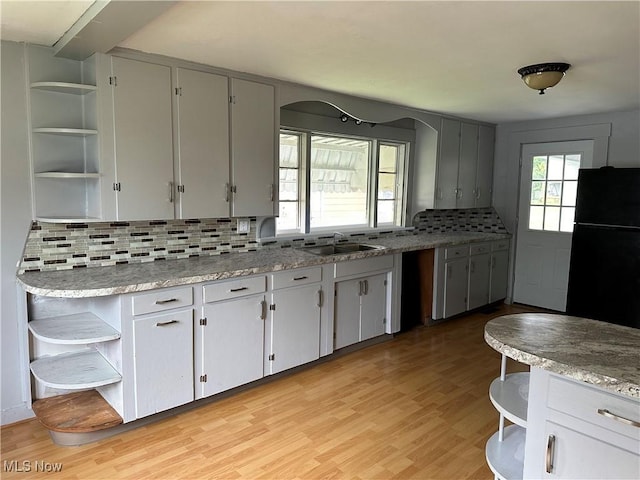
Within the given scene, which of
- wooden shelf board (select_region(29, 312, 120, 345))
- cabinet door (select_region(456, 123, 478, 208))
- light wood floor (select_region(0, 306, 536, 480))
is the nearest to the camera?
light wood floor (select_region(0, 306, 536, 480))

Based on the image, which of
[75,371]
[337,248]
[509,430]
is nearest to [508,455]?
[509,430]

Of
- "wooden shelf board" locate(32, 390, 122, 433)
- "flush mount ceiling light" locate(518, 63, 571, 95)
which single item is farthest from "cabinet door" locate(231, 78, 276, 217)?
"flush mount ceiling light" locate(518, 63, 571, 95)

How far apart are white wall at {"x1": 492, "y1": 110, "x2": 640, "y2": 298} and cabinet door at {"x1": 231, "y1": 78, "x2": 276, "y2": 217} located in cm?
338

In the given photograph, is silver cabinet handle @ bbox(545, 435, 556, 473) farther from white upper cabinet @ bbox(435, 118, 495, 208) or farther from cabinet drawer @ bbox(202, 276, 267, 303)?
white upper cabinet @ bbox(435, 118, 495, 208)

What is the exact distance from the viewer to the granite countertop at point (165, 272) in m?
2.33

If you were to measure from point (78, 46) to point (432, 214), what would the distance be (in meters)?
4.12

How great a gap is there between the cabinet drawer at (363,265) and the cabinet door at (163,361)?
1.35 m

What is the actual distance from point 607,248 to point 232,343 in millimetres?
3454

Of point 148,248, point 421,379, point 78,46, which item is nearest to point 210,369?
point 148,248

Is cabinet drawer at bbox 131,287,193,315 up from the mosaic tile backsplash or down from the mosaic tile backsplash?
down

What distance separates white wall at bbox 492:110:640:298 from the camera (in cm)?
449

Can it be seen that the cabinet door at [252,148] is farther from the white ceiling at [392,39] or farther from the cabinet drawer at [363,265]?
the cabinet drawer at [363,265]

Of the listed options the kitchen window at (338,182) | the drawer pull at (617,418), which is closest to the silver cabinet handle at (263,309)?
the kitchen window at (338,182)

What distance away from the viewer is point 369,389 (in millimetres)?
3184
